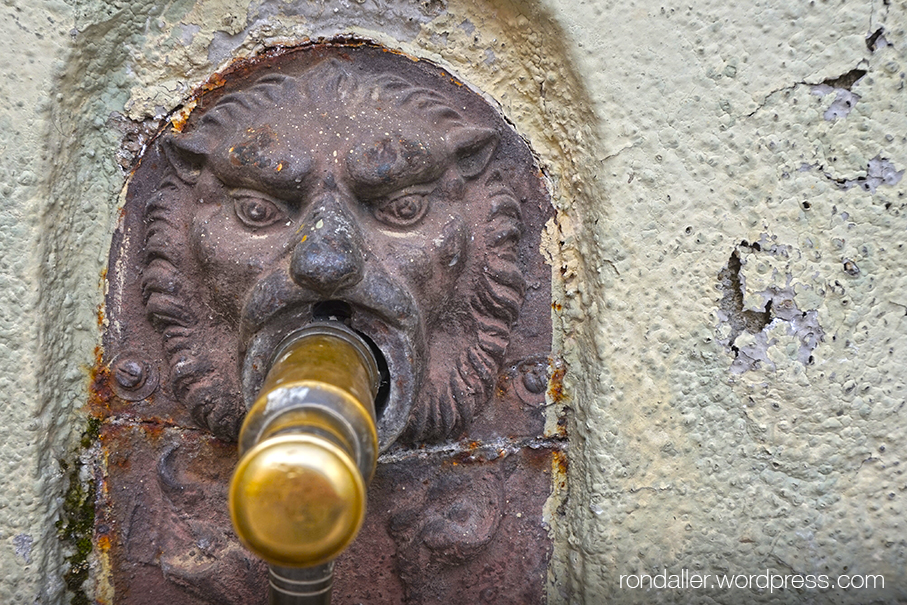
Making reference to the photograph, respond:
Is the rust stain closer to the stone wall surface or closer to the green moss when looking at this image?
the stone wall surface

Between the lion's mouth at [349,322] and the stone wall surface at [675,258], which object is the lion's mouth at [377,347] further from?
the stone wall surface at [675,258]

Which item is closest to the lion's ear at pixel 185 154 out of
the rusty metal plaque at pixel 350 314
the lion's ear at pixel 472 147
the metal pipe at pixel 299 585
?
the rusty metal plaque at pixel 350 314

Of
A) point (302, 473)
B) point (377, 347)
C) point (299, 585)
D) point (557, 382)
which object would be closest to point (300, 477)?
point (302, 473)

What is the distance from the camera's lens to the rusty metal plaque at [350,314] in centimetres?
74

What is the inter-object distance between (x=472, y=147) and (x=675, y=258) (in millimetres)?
249

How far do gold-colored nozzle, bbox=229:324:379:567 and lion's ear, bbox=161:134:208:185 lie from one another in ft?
1.20

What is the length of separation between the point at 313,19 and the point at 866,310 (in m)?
0.67

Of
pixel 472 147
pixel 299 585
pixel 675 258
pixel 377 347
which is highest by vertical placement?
pixel 472 147

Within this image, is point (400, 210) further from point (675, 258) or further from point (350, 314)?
point (675, 258)

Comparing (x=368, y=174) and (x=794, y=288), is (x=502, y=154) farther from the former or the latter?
(x=794, y=288)

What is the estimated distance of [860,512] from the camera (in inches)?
29.2

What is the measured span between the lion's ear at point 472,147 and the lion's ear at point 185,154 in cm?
27

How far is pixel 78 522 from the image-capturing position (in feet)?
2.59

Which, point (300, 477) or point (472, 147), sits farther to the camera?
point (472, 147)
